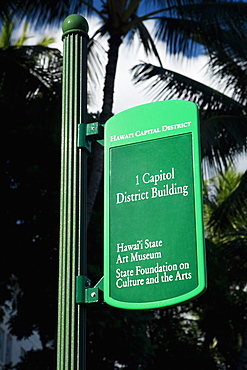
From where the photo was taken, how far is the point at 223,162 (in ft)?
61.1

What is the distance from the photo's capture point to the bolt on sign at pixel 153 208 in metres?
4.33

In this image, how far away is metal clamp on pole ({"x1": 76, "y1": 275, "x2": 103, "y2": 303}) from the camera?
4.52 meters

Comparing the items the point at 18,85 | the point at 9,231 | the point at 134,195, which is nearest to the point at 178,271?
Result: the point at 134,195

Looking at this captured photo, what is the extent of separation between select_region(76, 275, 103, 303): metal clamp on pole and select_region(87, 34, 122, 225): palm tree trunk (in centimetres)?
1158

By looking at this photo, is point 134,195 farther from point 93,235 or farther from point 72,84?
point 93,235

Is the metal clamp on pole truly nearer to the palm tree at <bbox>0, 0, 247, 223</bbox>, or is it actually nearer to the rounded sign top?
the rounded sign top

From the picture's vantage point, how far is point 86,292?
4.57m

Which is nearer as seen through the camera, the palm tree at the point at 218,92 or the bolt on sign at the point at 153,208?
the bolt on sign at the point at 153,208

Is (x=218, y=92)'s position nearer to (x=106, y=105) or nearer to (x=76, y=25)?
(x=106, y=105)

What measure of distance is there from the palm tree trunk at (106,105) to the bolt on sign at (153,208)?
1132 cm

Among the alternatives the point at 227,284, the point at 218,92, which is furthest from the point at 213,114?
the point at 227,284

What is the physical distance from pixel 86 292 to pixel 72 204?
0.62 meters

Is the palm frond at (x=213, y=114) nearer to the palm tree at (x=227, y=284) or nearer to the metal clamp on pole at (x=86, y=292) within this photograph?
the palm tree at (x=227, y=284)

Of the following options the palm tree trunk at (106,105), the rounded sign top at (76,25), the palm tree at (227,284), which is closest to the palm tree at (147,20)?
the palm tree trunk at (106,105)
